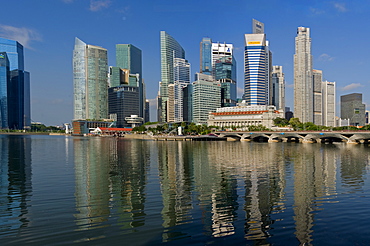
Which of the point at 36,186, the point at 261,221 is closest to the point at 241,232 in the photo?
the point at 261,221

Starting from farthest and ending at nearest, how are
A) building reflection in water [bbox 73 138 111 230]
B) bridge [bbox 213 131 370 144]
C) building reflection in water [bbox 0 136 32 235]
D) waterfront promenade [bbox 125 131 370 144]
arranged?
waterfront promenade [bbox 125 131 370 144] → bridge [bbox 213 131 370 144] → building reflection in water [bbox 73 138 111 230] → building reflection in water [bbox 0 136 32 235]

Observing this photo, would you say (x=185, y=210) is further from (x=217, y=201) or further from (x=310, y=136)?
(x=310, y=136)

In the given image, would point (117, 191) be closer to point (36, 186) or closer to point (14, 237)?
point (36, 186)

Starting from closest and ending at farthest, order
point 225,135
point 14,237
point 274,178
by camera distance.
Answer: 1. point 14,237
2. point 274,178
3. point 225,135

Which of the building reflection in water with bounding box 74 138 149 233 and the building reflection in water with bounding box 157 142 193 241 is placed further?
the building reflection in water with bounding box 74 138 149 233

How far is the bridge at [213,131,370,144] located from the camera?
127088 millimetres

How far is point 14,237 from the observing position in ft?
56.7

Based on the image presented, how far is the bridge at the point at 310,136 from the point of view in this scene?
417 feet

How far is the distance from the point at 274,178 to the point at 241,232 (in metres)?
21.2

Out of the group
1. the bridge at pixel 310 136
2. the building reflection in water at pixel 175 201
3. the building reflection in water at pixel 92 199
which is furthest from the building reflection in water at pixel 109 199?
the bridge at pixel 310 136

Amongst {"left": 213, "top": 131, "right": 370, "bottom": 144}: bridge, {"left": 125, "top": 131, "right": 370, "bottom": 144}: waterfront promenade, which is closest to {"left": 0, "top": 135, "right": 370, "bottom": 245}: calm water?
{"left": 213, "top": 131, "right": 370, "bottom": 144}: bridge

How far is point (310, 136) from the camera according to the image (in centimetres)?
14438

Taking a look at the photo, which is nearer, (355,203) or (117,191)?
(355,203)

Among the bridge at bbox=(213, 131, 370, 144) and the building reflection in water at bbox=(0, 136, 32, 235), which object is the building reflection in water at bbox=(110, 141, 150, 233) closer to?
the building reflection in water at bbox=(0, 136, 32, 235)
